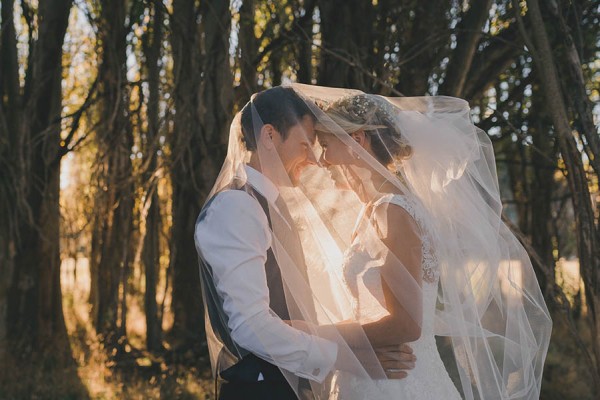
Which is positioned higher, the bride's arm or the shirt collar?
the shirt collar

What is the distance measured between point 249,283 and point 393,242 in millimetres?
527

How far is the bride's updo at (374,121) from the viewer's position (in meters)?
2.54

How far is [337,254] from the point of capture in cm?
260

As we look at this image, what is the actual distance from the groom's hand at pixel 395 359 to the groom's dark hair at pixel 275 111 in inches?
30.7

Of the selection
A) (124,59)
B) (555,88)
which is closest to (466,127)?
(555,88)

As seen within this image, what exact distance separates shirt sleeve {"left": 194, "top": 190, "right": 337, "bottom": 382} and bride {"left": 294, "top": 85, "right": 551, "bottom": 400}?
0.27 meters

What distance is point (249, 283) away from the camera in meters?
2.12

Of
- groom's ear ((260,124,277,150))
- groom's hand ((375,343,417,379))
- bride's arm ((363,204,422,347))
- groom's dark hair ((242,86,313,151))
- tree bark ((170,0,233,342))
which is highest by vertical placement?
tree bark ((170,0,233,342))

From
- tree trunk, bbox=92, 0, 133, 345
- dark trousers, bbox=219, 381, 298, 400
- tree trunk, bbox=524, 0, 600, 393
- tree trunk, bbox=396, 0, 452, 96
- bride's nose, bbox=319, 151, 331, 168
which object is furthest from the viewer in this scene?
tree trunk, bbox=92, 0, 133, 345

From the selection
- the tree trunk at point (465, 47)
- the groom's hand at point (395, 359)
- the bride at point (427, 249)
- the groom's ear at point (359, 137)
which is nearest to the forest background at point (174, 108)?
the tree trunk at point (465, 47)

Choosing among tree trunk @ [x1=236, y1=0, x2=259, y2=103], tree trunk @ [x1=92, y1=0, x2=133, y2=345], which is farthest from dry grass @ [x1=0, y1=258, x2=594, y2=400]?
tree trunk @ [x1=236, y1=0, x2=259, y2=103]

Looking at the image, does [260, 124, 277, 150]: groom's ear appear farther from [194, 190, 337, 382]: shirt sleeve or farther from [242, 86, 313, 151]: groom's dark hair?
[194, 190, 337, 382]: shirt sleeve

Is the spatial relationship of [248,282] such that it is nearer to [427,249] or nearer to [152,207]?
[427,249]

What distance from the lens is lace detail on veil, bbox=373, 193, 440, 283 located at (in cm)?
242
